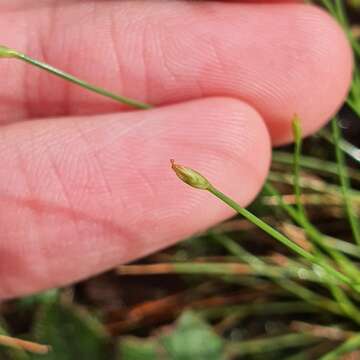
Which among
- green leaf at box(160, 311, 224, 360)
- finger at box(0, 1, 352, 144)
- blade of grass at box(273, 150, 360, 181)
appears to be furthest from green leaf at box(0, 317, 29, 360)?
blade of grass at box(273, 150, 360, 181)

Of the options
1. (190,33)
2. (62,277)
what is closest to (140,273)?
(62,277)

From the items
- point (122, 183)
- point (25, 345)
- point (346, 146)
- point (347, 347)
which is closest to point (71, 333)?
point (25, 345)

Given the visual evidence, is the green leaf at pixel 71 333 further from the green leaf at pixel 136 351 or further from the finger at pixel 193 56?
the finger at pixel 193 56

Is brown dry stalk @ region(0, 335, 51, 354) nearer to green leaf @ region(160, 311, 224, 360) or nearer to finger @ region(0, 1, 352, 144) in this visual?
green leaf @ region(160, 311, 224, 360)

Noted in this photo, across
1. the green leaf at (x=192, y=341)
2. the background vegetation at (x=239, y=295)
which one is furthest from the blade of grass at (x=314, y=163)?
the green leaf at (x=192, y=341)

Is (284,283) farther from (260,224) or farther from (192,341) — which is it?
(260,224)

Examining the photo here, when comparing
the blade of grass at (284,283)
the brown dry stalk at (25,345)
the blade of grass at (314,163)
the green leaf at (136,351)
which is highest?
→ the blade of grass at (314,163)

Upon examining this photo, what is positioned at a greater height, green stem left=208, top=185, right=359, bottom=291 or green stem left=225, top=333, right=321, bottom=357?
green stem left=208, top=185, right=359, bottom=291
